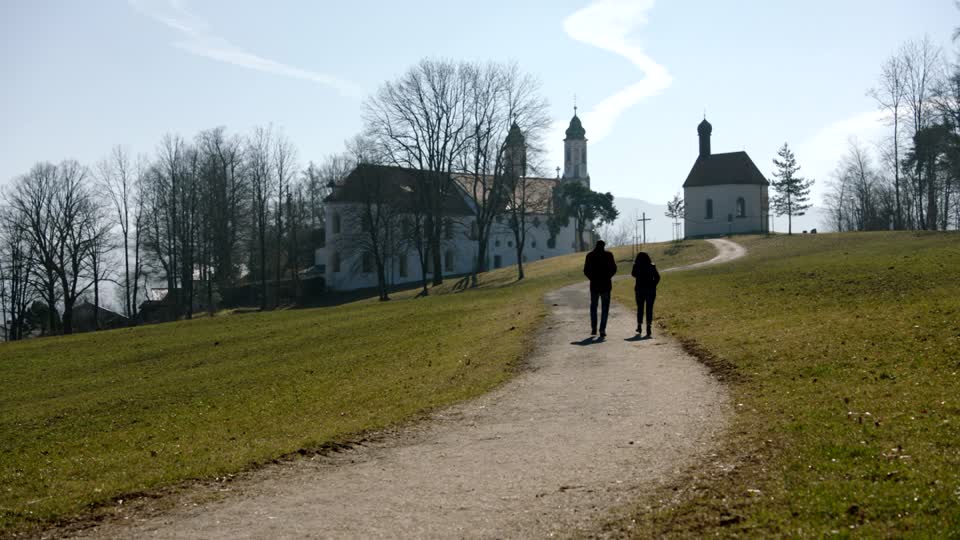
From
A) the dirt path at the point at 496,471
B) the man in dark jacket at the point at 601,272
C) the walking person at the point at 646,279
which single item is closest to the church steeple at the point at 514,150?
the walking person at the point at 646,279

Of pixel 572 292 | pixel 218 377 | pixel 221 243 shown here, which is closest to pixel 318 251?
pixel 221 243

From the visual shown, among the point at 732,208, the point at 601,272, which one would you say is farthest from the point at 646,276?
the point at 732,208

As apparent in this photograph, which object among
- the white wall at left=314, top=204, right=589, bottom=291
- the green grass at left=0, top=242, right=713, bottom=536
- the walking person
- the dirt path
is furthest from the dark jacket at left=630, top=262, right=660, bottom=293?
the white wall at left=314, top=204, right=589, bottom=291

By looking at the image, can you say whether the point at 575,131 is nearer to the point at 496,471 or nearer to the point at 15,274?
the point at 15,274

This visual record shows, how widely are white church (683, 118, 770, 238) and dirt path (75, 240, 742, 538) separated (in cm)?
7639

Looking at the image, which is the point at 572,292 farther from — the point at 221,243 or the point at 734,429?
the point at 221,243

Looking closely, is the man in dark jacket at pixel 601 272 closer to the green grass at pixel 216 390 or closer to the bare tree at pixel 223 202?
the green grass at pixel 216 390

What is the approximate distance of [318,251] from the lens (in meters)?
101

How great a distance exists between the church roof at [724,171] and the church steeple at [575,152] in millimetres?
36830

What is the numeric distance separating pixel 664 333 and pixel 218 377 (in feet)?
38.2

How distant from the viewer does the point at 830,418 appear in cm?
1095

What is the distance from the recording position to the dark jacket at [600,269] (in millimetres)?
21672

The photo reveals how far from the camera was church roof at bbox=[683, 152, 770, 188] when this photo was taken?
292ft

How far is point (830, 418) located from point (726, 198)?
8126cm
